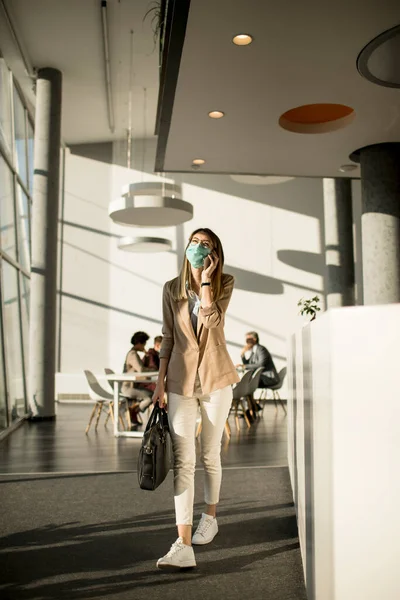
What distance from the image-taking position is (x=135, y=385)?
956cm

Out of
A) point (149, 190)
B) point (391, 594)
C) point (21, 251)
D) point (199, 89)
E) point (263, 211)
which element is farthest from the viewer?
point (263, 211)

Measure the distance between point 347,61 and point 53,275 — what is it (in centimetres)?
686

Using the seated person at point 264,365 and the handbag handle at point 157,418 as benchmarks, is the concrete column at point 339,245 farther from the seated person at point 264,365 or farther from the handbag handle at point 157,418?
the handbag handle at point 157,418

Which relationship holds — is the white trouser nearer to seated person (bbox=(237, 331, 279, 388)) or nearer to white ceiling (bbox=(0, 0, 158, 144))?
seated person (bbox=(237, 331, 279, 388))

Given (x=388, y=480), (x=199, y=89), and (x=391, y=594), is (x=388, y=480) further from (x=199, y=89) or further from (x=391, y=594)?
(x=199, y=89)

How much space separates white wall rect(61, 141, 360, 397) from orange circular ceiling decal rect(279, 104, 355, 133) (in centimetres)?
820

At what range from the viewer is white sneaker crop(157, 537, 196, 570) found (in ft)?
10.2

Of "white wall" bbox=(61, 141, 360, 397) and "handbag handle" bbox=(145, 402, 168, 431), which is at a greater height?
"white wall" bbox=(61, 141, 360, 397)

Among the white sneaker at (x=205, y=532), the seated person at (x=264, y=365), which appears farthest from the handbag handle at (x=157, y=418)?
the seated person at (x=264, y=365)

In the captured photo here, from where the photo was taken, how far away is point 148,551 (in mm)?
3498

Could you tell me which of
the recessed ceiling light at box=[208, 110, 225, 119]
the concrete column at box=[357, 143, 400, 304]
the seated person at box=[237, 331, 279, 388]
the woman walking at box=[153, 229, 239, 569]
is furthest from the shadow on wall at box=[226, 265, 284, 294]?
the woman walking at box=[153, 229, 239, 569]

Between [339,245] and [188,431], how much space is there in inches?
375

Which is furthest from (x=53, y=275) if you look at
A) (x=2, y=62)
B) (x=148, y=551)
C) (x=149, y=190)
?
(x=148, y=551)

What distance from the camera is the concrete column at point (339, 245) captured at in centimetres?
1198
